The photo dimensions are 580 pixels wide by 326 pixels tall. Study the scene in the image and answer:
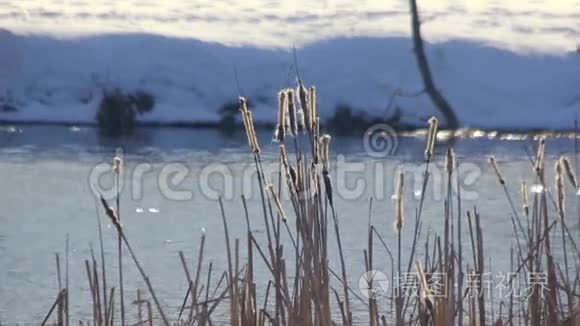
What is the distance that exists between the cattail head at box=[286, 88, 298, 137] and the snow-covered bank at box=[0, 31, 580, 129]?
31.2ft

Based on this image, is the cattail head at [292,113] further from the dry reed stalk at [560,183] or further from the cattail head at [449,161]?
the dry reed stalk at [560,183]

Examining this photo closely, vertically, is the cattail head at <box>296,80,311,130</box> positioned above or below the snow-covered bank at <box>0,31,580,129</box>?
below

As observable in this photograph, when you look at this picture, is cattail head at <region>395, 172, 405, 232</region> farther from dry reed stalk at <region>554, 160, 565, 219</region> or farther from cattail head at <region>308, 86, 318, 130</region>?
dry reed stalk at <region>554, 160, 565, 219</region>

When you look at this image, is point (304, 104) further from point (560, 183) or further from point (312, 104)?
point (560, 183)

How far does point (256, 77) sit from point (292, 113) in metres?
10.1

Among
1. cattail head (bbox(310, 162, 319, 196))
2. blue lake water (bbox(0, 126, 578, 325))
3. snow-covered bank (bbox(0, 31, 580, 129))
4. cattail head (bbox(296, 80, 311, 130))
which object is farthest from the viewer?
snow-covered bank (bbox(0, 31, 580, 129))

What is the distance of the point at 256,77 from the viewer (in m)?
12.3

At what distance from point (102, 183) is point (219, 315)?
332cm

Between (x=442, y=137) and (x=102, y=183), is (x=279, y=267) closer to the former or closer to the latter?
(x=102, y=183)

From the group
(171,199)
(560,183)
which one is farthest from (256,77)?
(560,183)

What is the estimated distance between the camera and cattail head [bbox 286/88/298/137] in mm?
2254

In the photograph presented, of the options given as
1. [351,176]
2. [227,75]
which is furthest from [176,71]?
[351,176]

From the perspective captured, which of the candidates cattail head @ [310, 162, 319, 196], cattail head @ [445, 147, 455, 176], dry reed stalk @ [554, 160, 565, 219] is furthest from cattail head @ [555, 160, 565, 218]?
cattail head @ [310, 162, 319, 196]

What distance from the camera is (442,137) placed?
11234mm
